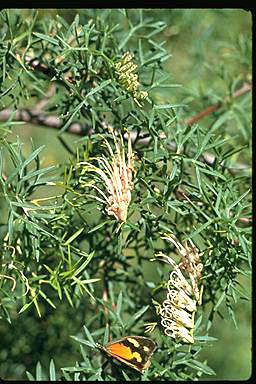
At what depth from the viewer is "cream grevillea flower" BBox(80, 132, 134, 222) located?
43 cm

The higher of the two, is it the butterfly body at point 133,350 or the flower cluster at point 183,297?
the flower cluster at point 183,297

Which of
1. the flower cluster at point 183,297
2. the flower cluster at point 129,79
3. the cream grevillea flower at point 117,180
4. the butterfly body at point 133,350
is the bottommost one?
the butterfly body at point 133,350

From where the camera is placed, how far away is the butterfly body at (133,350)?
1.47 ft

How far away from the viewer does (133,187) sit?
45cm

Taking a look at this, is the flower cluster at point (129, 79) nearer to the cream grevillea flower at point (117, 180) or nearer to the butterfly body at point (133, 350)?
the cream grevillea flower at point (117, 180)

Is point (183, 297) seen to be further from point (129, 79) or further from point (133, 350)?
point (129, 79)

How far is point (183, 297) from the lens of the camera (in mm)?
452

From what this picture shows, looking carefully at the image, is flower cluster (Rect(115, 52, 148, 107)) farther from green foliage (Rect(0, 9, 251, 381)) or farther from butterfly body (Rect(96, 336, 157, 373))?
butterfly body (Rect(96, 336, 157, 373))

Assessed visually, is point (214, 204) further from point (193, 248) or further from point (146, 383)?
point (146, 383)

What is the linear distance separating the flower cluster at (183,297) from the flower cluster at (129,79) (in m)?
0.10

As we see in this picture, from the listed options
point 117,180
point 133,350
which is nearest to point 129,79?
point 117,180

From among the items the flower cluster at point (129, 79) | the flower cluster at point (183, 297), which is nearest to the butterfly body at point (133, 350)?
the flower cluster at point (183, 297)

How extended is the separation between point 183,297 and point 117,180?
97mm

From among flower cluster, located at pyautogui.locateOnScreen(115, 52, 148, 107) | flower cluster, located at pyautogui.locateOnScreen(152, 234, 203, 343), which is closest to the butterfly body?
flower cluster, located at pyautogui.locateOnScreen(152, 234, 203, 343)
